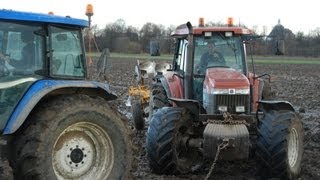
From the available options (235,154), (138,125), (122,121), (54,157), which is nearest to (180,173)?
(235,154)

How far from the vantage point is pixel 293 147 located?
829 centimetres

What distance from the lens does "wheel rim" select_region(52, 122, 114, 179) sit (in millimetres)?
5750

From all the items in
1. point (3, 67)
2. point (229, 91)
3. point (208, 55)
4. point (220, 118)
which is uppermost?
point (208, 55)

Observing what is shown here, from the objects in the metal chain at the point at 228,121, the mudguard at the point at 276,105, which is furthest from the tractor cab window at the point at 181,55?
the mudguard at the point at 276,105

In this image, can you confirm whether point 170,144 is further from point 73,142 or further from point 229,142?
point 73,142

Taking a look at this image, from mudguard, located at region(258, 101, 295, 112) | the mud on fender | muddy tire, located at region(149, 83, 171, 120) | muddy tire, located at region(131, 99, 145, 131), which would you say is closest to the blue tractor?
the mud on fender

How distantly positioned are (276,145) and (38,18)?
151 inches

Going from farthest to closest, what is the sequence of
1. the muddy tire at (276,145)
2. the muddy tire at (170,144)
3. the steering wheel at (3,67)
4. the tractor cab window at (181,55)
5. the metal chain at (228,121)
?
the tractor cab window at (181,55) → the metal chain at (228,121) → the muddy tire at (170,144) → the muddy tire at (276,145) → the steering wheel at (3,67)

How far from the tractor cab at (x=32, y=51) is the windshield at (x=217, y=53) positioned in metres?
3.43

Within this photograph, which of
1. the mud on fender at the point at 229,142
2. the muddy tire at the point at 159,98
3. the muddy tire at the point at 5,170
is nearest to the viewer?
the muddy tire at the point at 5,170

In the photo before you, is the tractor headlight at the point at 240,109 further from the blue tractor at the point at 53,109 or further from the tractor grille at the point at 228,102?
the blue tractor at the point at 53,109

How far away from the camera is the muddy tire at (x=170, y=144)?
7.93 metres

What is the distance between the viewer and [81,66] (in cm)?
621

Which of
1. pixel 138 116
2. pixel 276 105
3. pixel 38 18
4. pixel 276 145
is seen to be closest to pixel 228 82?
pixel 276 105
